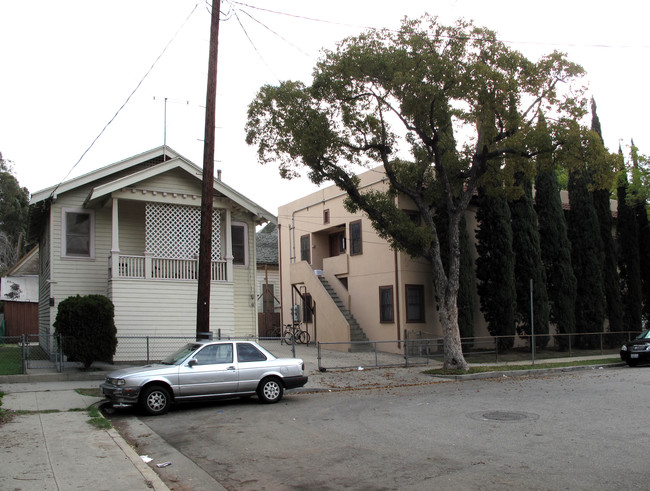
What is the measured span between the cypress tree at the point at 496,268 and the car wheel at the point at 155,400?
15330mm

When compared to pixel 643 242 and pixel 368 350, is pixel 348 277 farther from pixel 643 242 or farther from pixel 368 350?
pixel 643 242

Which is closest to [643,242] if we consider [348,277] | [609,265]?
[609,265]

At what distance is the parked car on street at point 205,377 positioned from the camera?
1102 cm

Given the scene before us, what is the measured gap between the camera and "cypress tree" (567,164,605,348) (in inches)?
1066

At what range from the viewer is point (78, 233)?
1919 cm

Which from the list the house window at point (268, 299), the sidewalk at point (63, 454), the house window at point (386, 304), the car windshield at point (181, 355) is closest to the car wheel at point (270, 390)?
the car windshield at point (181, 355)

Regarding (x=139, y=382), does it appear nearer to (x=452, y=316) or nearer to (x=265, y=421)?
(x=265, y=421)

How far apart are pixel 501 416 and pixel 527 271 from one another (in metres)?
15.4


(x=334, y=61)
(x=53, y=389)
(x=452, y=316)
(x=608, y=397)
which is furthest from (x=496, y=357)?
(x=53, y=389)

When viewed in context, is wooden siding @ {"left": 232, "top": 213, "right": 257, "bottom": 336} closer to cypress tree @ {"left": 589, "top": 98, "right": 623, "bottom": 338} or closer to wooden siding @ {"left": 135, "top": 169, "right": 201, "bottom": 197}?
wooden siding @ {"left": 135, "top": 169, "right": 201, "bottom": 197}

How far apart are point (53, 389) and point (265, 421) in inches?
257

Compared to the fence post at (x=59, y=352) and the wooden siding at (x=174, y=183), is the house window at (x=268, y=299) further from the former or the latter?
the fence post at (x=59, y=352)

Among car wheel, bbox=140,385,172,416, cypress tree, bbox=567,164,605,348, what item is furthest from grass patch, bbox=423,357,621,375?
car wheel, bbox=140,385,172,416

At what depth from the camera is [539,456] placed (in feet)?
23.9
